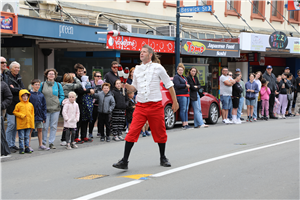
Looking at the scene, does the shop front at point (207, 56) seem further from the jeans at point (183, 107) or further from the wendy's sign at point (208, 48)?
the jeans at point (183, 107)

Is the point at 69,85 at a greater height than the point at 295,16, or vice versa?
the point at 295,16

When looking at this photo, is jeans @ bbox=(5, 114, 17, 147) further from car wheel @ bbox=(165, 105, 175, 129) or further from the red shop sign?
the red shop sign

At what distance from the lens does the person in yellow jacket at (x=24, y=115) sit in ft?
29.3

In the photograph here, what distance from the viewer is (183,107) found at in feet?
43.8

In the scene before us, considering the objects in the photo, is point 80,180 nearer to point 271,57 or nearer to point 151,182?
point 151,182

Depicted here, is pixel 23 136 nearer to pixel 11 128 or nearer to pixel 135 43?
pixel 11 128

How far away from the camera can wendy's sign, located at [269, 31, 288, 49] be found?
2329 centimetres

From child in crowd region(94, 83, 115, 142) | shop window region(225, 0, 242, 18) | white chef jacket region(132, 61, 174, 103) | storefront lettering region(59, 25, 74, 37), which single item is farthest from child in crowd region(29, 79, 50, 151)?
shop window region(225, 0, 242, 18)

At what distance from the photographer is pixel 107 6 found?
18.8m

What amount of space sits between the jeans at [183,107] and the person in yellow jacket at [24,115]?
5.47 metres

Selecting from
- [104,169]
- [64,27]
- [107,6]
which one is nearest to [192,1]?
[107,6]

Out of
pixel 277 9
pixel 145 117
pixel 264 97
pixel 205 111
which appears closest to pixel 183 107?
pixel 205 111

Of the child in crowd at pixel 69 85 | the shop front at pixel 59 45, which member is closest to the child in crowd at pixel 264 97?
the shop front at pixel 59 45

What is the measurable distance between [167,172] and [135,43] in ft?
34.6
